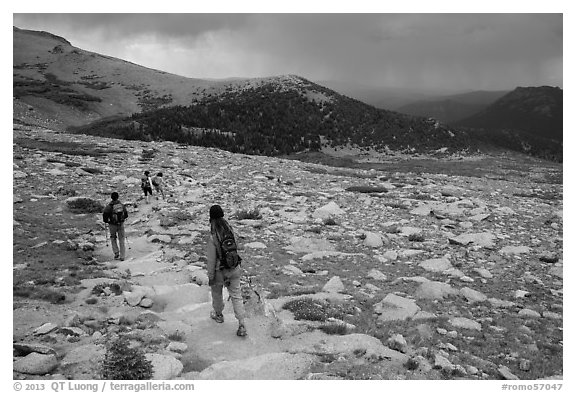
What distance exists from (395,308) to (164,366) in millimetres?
5207

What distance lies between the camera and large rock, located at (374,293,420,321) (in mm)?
9109

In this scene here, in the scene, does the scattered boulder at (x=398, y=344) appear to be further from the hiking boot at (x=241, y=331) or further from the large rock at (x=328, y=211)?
the large rock at (x=328, y=211)

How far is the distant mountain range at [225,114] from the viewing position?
5806cm

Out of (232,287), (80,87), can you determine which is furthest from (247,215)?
(80,87)

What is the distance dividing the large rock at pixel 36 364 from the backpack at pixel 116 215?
5.81m

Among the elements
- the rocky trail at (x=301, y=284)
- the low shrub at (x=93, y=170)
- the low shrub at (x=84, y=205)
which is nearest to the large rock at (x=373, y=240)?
the rocky trail at (x=301, y=284)

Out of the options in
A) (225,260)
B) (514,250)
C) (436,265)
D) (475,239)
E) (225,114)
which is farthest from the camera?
(225,114)

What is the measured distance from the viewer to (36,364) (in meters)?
6.50

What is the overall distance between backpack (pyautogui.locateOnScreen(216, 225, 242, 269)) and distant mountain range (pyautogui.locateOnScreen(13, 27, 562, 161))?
45.8 meters

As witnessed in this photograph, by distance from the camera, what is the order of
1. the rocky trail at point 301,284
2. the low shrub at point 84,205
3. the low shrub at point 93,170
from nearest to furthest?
the rocky trail at point 301,284 → the low shrub at point 84,205 → the low shrub at point 93,170

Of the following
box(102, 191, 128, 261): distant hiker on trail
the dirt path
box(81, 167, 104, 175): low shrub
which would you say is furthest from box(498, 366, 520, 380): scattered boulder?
box(81, 167, 104, 175): low shrub

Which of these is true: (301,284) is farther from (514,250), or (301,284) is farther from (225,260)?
(514,250)

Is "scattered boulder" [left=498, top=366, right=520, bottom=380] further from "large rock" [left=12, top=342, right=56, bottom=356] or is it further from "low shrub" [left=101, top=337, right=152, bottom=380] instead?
"large rock" [left=12, top=342, right=56, bottom=356]
